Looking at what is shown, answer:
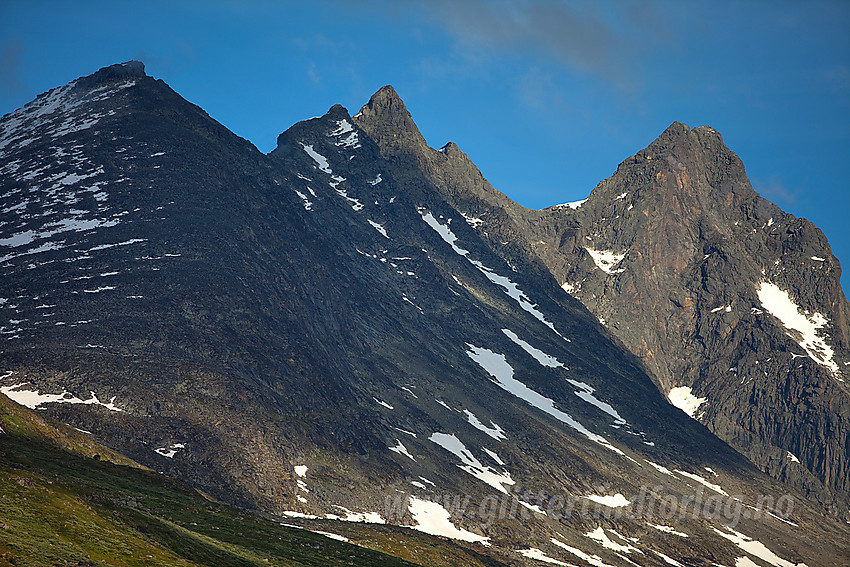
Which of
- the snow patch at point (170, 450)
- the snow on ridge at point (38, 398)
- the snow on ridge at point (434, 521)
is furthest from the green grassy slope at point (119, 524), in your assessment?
the snow on ridge at point (434, 521)

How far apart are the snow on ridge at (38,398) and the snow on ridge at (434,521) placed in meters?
59.2

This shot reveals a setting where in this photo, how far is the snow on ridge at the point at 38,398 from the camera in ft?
414

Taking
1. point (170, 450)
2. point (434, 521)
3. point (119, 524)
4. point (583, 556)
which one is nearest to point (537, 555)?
point (583, 556)

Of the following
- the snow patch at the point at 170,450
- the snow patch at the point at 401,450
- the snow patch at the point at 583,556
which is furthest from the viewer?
the snow patch at the point at 401,450

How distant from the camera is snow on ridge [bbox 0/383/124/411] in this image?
126 m

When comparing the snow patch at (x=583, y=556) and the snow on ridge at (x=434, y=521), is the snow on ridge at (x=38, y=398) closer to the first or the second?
the snow on ridge at (x=434, y=521)

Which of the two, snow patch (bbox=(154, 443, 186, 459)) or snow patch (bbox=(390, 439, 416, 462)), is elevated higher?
snow patch (bbox=(390, 439, 416, 462))

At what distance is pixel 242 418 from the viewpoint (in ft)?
496

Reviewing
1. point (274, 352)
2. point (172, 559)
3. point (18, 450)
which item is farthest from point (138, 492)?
point (274, 352)

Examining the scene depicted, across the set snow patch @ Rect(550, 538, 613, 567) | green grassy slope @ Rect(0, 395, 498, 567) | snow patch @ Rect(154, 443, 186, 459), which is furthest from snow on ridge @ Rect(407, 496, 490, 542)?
snow patch @ Rect(154, 443, 186, 459)

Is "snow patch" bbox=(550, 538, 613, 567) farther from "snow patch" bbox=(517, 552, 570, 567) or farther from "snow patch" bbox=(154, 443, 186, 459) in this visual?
"snow patch" bbox=(154, 443, 186, 459)

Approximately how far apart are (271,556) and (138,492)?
18012 mm

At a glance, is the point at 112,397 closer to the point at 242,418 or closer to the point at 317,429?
the point at 242,418

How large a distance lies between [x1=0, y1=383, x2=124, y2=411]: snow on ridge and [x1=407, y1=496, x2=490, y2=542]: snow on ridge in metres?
59.2
